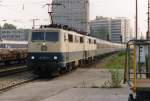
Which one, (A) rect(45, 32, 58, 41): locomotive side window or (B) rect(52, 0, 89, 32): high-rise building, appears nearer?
(A) rect(45, 32, 58, 41): locomotive side window

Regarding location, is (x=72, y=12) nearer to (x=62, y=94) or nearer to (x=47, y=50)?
(x=47, y=50)

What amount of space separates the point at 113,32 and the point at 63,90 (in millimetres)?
96060

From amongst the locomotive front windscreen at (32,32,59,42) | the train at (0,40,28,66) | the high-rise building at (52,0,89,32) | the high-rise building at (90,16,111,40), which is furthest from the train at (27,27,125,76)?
the high-rise building at (90,16,111,40)

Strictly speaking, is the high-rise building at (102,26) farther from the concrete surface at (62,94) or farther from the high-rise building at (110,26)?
the concrete surface at (62,94)

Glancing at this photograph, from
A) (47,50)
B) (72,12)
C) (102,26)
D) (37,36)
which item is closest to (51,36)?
(37,36)

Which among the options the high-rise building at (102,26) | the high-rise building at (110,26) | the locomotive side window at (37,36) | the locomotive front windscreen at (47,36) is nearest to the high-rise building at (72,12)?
the locomotive side window at (37,36)

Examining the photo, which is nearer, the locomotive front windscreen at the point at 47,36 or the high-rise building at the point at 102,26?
the locomotive front windscreen at the point at 47,36

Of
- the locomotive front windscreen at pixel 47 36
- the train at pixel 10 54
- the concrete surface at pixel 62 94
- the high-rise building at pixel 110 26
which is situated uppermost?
the high-rise building at pixel 110 26

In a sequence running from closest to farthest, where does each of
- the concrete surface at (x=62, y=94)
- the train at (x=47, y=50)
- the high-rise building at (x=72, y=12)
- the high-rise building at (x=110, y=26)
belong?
the concrete surface at (x=62, y=94) → the train at (x=47, y=50) → the high-rise building at (x=72, y=12) → the high-rise building at (x=110, y=26)

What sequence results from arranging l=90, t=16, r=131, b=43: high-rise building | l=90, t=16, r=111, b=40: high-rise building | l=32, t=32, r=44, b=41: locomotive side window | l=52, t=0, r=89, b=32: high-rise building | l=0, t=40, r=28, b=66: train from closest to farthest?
l=32, t=32, r=44, b=41: locomotive side window
l=0, t=40, r=28, b=66: train
l=52, t=0, r=89, b=32: high-rise building
l=90, t=16, r=131, b=43: high-rise building
l=90, t=16, r=111, b=40: high-rise building

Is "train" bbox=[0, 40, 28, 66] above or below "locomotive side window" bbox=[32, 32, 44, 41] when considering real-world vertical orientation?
below

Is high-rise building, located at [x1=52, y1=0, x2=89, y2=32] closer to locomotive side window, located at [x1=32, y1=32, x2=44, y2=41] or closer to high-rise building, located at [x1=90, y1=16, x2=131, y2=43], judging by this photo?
locomotive side window, located at [x1=32, y1=32, x2=44, y2=41]

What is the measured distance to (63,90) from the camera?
19891mm

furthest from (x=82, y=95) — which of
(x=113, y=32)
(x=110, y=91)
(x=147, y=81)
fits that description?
(x=113, y=32)
